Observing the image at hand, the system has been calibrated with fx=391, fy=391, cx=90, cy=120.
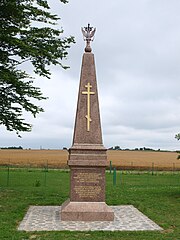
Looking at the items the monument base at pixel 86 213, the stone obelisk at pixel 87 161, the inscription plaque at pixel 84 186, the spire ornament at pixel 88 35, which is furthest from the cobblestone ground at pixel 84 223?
the spire ornament at pixel 88 35

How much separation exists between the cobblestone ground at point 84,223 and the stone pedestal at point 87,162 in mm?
397

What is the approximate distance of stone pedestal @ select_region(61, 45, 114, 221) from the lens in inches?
424

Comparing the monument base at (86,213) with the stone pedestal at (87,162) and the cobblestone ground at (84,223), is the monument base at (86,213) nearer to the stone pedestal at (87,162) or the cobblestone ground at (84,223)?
the stone pedestal at (87,162)

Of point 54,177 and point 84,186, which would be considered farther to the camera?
point 54,177

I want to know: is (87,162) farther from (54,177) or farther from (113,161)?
(113,161)

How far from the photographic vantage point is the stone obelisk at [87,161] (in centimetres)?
1078

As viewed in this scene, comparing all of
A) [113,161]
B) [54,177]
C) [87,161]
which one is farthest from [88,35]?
[113,161]

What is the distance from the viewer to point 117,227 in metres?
9.76

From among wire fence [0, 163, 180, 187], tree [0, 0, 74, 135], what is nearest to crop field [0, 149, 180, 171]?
wire fence [0, 163, 180, 187]

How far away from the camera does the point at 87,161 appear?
36.1 feet

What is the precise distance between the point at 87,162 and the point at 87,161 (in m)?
0.03

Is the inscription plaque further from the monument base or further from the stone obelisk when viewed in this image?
the monument base

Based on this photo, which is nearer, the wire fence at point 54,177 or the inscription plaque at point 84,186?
the inscription plaque at point 84,186

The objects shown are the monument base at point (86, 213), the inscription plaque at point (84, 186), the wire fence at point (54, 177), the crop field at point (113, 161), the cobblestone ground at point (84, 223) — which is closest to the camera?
the cobblestone ground at point (84, 223)
